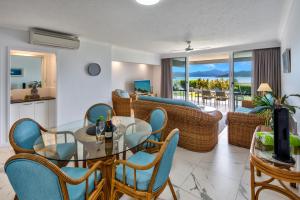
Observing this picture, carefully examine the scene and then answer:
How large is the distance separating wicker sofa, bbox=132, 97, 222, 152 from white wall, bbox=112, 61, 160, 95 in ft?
12.4

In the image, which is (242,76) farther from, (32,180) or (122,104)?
(32,180)

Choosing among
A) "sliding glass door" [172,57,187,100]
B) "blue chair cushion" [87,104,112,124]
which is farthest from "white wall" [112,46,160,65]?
"blue chair cushion" [87,104,112,124]

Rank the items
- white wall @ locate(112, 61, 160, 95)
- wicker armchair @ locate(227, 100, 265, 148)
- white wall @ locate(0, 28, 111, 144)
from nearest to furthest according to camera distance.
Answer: wicker armchair @ locate(227, 100, 265, 148) → white wall @ locate(0, 28, 111, 144) → white wall @ locate(112, 61, 160, 95)

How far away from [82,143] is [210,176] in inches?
70.4

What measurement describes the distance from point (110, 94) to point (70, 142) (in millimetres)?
3320

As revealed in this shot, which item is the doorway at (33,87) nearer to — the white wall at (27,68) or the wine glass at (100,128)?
the white wall at (27,68)

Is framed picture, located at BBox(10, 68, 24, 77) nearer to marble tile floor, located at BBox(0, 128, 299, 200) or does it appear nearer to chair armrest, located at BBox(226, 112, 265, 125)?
marble tile floor, located at BBox(0, 128, 299, 200)

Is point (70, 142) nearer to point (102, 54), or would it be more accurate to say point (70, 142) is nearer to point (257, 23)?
point (102, 54)

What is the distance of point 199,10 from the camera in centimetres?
270

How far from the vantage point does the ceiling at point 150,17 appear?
2482mm

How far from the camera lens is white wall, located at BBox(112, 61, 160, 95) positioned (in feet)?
22.3

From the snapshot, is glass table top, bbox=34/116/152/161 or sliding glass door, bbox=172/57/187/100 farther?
sliding glass door, bbox=172/57/187/100

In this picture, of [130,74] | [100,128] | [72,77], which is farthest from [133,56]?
[100,128]

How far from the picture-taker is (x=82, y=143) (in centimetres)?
196
